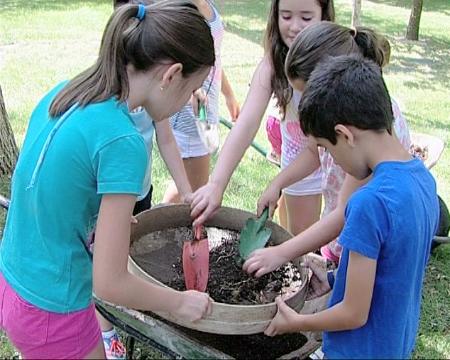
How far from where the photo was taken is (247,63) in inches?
312

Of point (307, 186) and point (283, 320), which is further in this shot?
point (307, 186)

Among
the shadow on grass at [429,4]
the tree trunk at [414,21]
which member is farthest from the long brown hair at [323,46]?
the shadow on grass at [429,4]

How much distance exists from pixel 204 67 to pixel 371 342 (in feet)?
2.60

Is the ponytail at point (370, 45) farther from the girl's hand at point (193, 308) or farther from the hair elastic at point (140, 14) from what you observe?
the girl's hand at point (193, 308)

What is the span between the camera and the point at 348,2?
1314 cm

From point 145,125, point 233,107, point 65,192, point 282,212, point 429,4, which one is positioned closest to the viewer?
point 65,192

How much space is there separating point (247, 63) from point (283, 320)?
6582mm

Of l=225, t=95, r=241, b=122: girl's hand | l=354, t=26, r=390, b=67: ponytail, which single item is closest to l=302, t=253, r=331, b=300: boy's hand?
l=354, t=26, r=390, b=67: ponytail

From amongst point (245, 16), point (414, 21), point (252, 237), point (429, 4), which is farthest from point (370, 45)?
point (429, 4)

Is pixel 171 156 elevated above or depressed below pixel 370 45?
below

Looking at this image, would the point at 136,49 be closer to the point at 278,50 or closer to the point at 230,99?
the point at 278,50

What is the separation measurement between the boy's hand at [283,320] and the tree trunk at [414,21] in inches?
349

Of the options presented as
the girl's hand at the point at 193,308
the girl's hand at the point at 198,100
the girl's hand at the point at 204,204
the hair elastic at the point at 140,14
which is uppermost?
the hair elastic at the point at 140,14

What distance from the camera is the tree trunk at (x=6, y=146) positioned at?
4.05 metres
